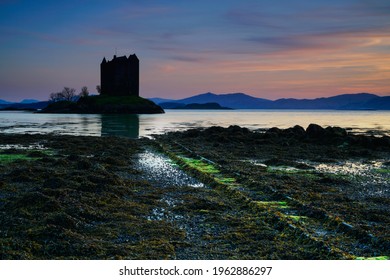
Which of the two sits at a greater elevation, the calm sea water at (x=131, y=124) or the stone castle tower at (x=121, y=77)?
the stone castle tower at (x=121, y=77)

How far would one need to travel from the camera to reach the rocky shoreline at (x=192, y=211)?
8.32 meters

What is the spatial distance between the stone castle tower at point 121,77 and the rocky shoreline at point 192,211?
148 metres

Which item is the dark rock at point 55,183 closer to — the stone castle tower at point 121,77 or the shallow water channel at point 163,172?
the shallow water channel at point 163,172

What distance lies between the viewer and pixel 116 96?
552 ft

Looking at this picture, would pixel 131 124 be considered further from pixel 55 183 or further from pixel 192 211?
pixel 192 211

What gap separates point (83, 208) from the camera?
11141mm

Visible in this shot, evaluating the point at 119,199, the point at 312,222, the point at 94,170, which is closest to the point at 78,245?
the point at 119,199

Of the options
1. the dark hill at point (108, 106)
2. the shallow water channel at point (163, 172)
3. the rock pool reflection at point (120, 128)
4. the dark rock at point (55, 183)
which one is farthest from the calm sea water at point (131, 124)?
the dark hill at point (108, 106)

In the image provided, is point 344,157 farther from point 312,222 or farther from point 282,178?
point 312,222

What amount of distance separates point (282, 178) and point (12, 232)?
11305mm

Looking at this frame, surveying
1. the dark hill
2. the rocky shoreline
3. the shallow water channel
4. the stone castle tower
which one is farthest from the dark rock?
the stone castle tower

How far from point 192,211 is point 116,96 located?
161 m

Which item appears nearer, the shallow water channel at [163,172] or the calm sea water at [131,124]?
the shallow water channel at [163,172]

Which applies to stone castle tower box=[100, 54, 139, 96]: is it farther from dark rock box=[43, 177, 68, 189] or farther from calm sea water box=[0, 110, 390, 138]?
dark rock box=[43, 177, 68, 189]
